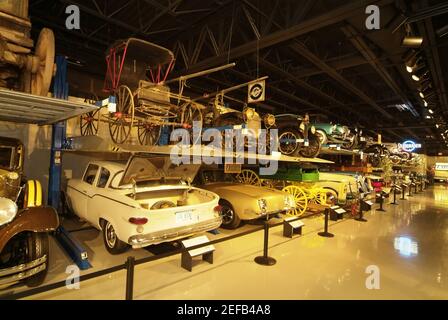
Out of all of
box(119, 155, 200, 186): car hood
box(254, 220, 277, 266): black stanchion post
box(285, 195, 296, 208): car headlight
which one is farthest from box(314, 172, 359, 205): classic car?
box(119, 155, 200, 186): car hood

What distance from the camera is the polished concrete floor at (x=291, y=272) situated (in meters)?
2.79

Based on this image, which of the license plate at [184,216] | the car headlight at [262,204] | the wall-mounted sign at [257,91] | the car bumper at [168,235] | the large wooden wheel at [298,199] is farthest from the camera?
the large wooden wheel at [298,199]

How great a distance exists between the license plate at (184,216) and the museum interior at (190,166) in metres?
0.04

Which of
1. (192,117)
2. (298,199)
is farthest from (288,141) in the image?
(192,117)

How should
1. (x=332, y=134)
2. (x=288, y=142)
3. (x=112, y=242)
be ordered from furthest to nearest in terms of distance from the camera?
(x=332, y=134) < (x=288, y=142) < (x=112, y=242)

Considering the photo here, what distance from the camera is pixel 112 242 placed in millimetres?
3615

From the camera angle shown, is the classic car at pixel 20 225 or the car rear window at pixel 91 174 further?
the car rear window at pixel 91 174

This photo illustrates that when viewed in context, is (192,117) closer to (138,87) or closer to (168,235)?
(138,87)

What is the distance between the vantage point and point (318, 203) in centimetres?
706

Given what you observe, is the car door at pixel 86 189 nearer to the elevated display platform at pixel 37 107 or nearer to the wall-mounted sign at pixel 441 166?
the elevated display platform at pixel 37 107

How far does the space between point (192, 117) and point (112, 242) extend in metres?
2.95

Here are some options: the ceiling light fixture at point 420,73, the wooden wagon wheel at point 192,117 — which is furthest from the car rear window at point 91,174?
the ceiling light fixture at point 420,73
